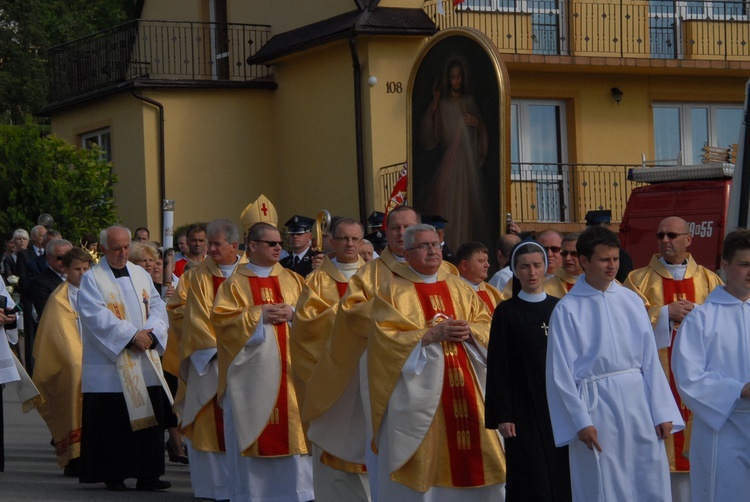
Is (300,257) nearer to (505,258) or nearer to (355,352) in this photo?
(505,258)

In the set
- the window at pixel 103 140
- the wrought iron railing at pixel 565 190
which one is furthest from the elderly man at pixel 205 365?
the window at pixel 103 140

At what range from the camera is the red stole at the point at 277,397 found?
11.1m

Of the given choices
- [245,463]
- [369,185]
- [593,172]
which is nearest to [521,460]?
[245,463]

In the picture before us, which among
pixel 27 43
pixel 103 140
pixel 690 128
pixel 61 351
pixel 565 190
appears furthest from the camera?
pixel 27 43

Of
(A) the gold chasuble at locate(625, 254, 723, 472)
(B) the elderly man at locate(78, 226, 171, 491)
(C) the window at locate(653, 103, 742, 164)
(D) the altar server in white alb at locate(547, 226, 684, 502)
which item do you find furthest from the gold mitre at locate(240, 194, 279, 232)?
(C) the window at locate(653, 103, 742, 164)

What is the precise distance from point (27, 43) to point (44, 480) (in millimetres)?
31584

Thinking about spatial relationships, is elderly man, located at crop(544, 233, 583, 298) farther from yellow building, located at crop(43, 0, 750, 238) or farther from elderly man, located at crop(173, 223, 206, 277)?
yellow building, located at crop(43, 0, 750, 238)

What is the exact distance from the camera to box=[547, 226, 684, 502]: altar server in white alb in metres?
7.49

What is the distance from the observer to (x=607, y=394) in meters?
7.54

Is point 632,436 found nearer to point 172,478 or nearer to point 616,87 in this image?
point 172,478

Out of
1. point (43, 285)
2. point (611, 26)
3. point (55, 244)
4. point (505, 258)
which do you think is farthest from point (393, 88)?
point (505, 258)

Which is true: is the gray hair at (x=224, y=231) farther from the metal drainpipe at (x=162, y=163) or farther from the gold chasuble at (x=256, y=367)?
the metal drainpipe at (x=162, y=163)

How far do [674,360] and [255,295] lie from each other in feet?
14.0

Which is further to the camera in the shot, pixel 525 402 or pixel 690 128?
pixel 690 128
